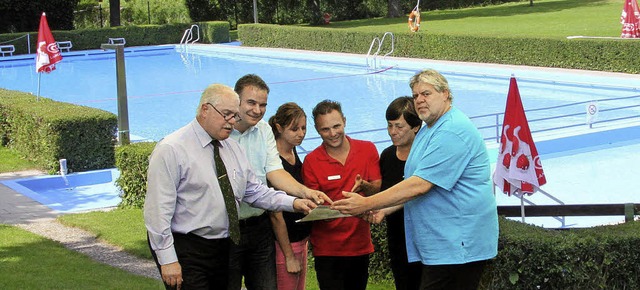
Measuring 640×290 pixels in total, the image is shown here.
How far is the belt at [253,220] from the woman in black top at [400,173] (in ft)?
2.24

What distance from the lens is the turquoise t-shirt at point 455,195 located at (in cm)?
426

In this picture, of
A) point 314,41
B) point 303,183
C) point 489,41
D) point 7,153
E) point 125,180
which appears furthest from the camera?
point 314,41

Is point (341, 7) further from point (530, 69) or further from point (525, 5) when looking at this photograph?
point (530, 69)

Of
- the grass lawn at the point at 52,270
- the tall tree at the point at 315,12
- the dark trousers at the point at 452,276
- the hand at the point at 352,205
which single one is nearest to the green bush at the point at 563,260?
the dark trousers at the point at 452,276

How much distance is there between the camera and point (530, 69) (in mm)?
23094

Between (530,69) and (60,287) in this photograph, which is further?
(530,69)

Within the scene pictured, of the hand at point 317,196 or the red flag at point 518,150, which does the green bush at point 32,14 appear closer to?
the red flag at point 518,150

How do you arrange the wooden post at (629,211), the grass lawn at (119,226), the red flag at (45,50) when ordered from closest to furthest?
the wooden post at (629,211)
the grass lawn at (119,226)
the red flag at (45,50)

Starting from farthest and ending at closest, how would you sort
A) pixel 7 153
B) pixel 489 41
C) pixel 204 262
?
pixel 489 41 → pixel 7 153 → pixel 204 262

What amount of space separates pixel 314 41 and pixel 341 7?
15802 mm

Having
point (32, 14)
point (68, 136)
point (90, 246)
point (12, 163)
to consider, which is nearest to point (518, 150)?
point (90, 246)

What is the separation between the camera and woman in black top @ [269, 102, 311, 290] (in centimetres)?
511

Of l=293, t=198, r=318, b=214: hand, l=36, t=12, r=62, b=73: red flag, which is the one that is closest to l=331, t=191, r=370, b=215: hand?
l=293, t=198, r=318, b=214: hand

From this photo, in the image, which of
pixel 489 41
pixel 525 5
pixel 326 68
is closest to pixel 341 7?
pixel 525 5
